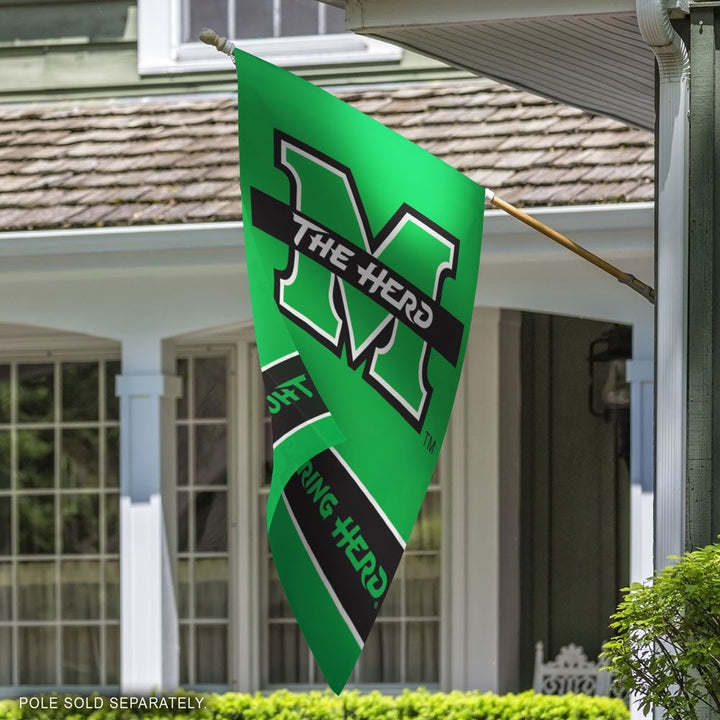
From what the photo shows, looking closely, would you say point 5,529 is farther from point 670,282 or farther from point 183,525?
point 670,282

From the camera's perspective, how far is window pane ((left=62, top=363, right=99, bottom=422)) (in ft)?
32.0

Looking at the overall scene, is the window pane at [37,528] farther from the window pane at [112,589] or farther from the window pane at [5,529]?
the window pane at [112,589]

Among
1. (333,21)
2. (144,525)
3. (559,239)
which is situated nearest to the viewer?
(559,239)

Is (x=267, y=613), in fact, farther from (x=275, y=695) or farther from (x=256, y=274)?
(x=256, y=274)

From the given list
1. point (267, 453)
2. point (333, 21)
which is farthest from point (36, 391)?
point (333, 21)

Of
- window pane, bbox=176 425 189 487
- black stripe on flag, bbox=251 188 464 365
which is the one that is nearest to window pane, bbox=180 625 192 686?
window pane, bbox=176 425 189 487

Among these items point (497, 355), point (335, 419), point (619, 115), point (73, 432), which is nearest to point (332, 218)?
point (335, 419)

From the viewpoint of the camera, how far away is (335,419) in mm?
4676

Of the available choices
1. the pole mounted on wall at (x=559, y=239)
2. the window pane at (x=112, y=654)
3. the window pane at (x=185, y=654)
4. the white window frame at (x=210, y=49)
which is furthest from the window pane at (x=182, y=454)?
the pole mounted on wall at (x=559, y=239)

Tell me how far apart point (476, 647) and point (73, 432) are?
2.97 m

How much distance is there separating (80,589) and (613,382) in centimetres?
372

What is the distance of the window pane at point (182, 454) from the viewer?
9.73 meters

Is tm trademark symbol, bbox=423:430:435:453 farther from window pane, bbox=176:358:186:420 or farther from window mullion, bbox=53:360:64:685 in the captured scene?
window mullion, bbox=53:360:64:685

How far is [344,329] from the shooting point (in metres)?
4.75
